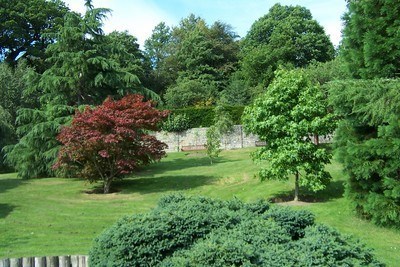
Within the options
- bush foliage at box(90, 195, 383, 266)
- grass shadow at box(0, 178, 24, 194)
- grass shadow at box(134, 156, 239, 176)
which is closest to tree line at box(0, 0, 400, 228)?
grass shadow at box(0, 178, 24, 194)

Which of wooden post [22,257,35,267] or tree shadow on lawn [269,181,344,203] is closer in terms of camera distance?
wooden post [22,257,35,267]

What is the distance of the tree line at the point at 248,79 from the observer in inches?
406

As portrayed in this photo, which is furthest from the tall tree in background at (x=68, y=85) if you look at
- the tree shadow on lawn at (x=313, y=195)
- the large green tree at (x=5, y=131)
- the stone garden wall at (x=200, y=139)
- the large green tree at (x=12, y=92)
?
the tree shadow on lawn at (x=313, y=195)

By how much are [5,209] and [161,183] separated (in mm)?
6315

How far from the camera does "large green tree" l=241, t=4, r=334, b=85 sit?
43.0m

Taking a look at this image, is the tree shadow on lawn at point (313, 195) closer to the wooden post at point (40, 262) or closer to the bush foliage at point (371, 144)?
the bush foliage at point (371, 144)

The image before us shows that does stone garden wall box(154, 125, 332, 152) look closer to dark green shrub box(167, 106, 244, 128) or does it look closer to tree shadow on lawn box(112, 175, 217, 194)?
dark green shrub box(167, 106, 244, 128)

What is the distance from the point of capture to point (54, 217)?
43.4ft

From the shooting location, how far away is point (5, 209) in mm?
14078

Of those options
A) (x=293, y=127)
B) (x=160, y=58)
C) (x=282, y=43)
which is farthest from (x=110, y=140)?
(x=160, y=58)

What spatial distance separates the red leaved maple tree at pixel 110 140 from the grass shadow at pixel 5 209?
3.18m

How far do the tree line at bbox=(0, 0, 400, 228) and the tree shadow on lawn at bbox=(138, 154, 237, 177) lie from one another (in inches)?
135

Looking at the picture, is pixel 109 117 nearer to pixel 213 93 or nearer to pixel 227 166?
pixel 227 166

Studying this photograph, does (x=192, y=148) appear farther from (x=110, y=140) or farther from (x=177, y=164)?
(x=110, y=140)
